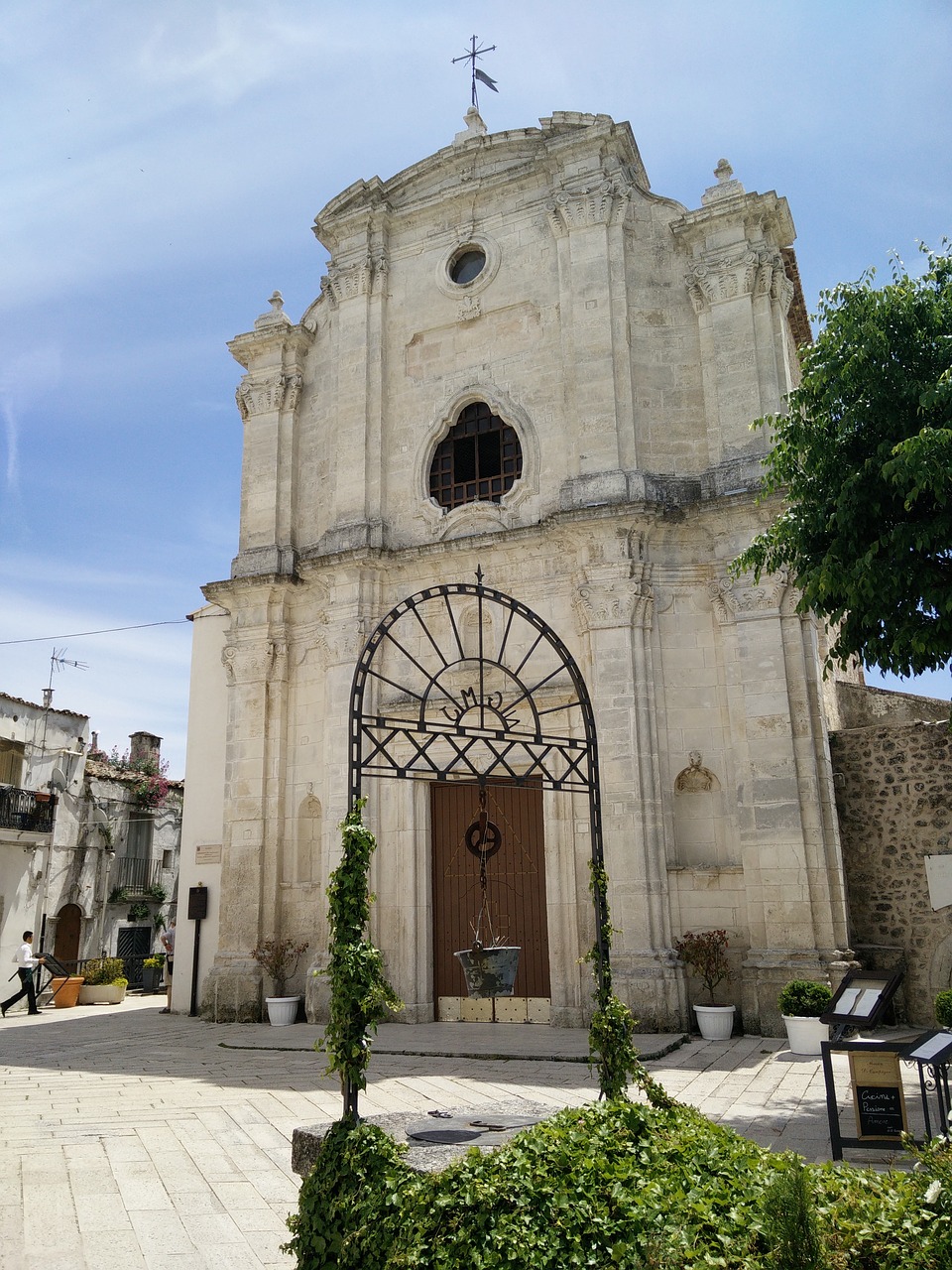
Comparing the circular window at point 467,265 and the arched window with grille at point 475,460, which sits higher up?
the circular window at point 467,265

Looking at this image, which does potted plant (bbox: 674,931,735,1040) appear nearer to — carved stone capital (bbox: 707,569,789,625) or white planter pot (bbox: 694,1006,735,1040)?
white planter pot (bbox: 694,1006,735,1040)

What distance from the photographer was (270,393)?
1658 centimetres

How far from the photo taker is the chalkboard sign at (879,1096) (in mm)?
6195

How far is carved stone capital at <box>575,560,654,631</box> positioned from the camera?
1259cm

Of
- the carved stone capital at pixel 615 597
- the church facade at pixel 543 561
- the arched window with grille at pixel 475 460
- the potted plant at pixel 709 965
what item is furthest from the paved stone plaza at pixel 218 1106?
the arched window with grille at pixel 475 460

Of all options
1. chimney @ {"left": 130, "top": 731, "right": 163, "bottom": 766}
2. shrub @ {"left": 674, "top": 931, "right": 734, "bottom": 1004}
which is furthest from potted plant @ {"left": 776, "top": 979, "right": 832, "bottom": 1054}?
chimney @ {"left": 130, "top": 731, "right": 163, "bottom": 766}

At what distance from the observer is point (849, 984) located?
7.31 meters

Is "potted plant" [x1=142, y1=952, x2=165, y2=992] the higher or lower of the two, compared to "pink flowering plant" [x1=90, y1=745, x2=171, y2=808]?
lower

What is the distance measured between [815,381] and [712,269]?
575cm

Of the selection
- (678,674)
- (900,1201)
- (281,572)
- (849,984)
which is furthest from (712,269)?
(900,1201)

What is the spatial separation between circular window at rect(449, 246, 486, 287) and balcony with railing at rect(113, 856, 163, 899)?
16410 mm

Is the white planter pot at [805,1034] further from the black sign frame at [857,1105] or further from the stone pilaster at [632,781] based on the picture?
the black sign frame at [857,1105]

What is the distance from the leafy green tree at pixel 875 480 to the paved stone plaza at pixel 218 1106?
12.4 ft

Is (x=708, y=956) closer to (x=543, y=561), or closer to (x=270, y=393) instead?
(x=543, y=561)
